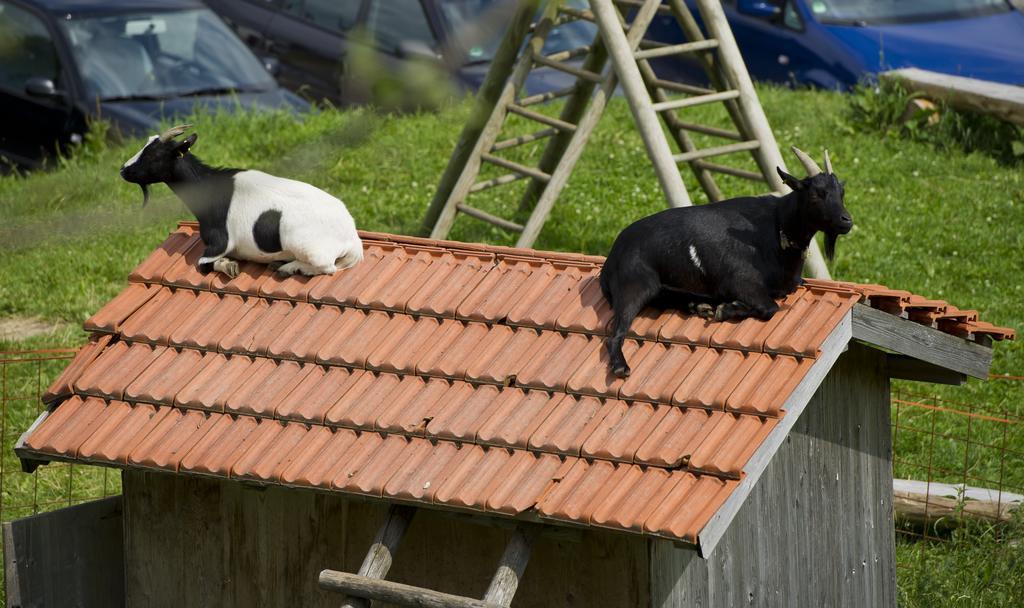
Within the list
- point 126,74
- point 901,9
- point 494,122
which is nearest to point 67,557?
point 494,122

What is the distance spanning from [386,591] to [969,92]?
869 cm

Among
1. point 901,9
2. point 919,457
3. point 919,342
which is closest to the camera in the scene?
point 919,342

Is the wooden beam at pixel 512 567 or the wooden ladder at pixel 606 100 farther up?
the wooden beam at pixel 512 567

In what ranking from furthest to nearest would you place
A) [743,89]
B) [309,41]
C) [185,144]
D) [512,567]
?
[309,41], [743,89], [185,144], [512,567]

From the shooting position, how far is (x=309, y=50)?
11945mm

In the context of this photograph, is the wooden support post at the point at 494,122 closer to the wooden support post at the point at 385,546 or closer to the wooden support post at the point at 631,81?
the wooden support post at the point at 631,81

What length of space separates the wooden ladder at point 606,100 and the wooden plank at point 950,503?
1597 millimetres

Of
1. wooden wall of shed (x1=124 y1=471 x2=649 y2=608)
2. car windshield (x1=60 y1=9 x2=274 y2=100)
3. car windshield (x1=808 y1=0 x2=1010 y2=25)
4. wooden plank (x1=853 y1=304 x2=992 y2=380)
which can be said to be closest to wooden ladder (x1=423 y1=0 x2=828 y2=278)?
wooden plank (x1=853 y1=304 x2=992 y2=380)

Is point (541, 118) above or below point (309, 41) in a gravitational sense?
above

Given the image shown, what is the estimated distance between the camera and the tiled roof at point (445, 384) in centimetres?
447

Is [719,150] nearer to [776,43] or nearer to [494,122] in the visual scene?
[494,122]

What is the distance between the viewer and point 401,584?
4.52m

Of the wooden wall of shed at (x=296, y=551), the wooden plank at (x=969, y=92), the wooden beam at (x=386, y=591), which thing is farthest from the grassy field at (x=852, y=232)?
the wooden beam at (x=386, y=591)

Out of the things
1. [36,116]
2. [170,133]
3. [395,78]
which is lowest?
[36,116]
